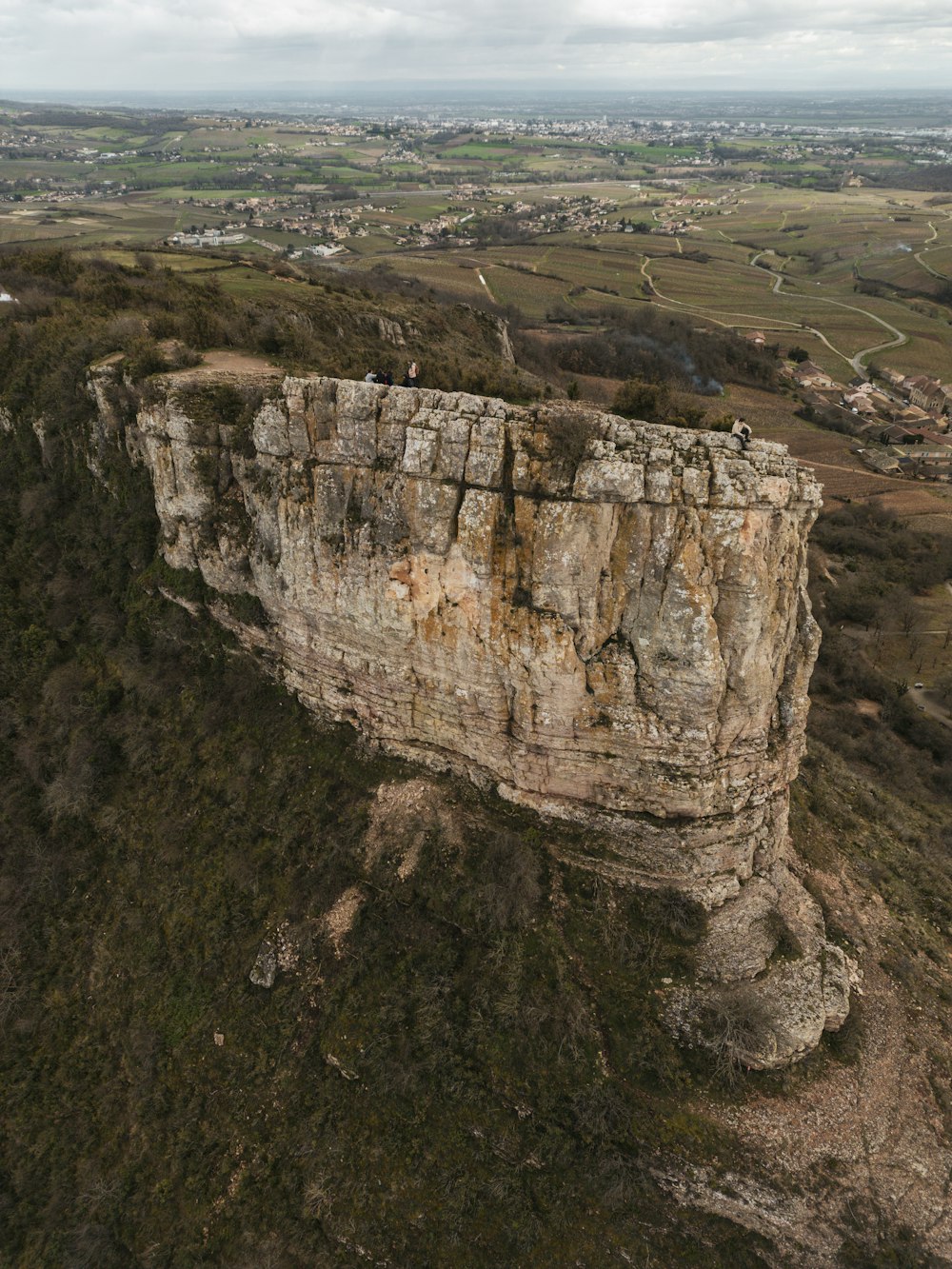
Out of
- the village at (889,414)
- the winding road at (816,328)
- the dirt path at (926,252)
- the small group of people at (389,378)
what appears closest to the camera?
the small group of people at (389,378)

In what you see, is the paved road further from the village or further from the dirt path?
the dirt path

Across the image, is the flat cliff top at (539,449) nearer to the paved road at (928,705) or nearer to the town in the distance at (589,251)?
the town in the distance at (589,251)

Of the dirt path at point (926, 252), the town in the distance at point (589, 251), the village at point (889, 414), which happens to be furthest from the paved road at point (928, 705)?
the dirt path at point (926, 252)

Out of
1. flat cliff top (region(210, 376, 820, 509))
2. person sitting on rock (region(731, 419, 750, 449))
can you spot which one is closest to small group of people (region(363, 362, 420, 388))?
flat cliff top (region(210, 376, 820, 509))

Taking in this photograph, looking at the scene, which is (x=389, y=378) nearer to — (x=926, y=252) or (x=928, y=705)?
(x=928, y=705)

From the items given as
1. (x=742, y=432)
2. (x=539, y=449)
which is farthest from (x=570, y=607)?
(x=742, y=432)

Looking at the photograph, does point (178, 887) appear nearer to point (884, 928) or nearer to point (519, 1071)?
point (519, 1071)

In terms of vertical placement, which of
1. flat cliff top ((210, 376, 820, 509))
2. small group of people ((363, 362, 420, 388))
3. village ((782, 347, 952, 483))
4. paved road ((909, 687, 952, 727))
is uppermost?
small group of people ((363, 362, 420, 388))
